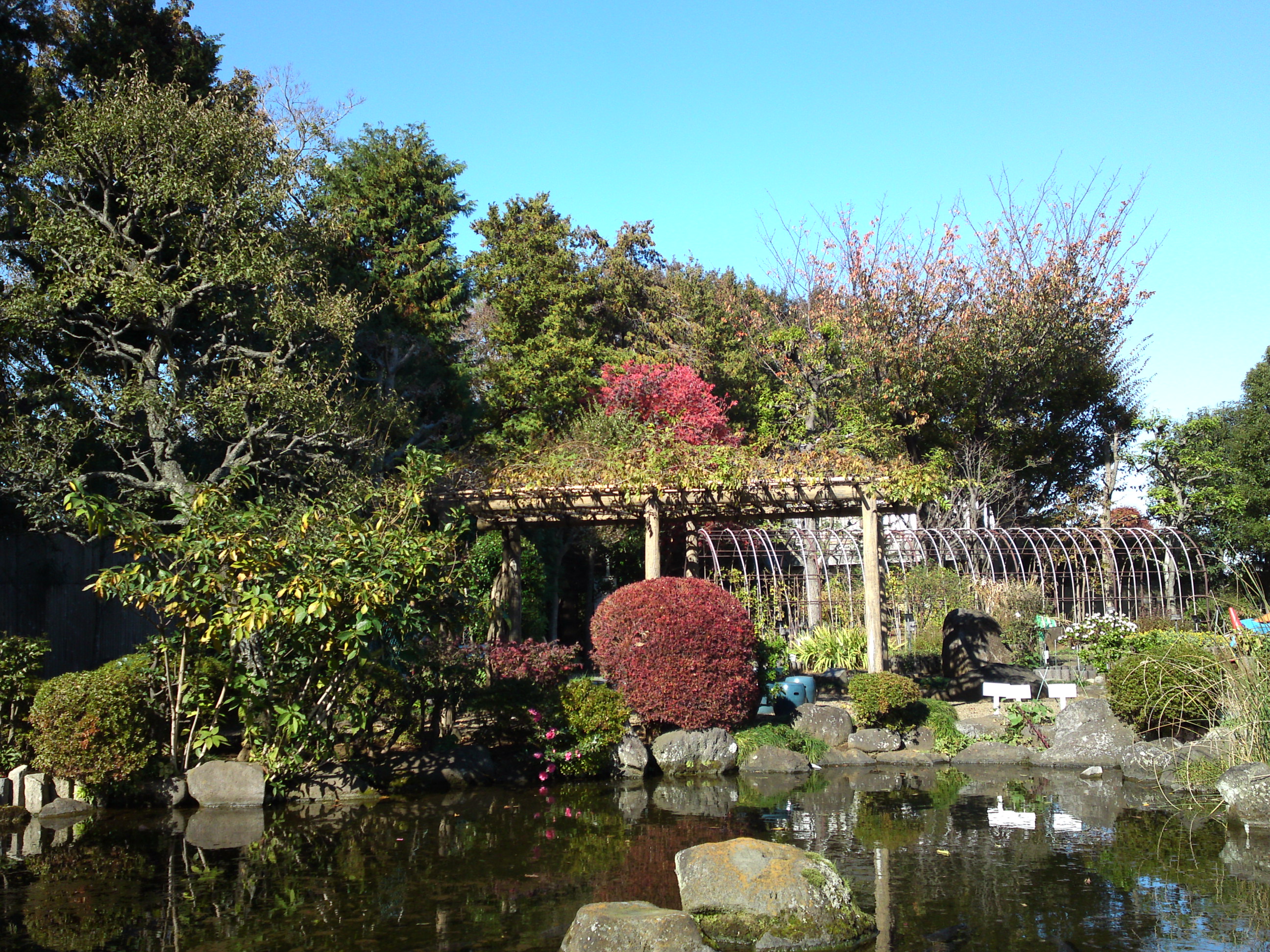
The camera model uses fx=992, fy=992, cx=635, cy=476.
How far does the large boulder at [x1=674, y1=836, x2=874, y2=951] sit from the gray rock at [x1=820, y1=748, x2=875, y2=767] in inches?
211

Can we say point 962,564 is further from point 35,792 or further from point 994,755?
point 35,792

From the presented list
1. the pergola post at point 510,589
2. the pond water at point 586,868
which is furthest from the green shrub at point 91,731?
the pergola post at point 510,589

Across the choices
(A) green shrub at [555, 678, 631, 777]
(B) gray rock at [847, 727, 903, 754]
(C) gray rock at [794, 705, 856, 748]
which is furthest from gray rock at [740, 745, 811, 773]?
(A) green shrub at [555, 678, 631, 777]

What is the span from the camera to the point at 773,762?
10.3 m

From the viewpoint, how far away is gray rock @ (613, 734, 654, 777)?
10.1m

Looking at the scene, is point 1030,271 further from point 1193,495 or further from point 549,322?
point 549,322

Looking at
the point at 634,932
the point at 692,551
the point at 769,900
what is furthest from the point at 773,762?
the point at 692,551

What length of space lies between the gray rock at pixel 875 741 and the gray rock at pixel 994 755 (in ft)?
2.14

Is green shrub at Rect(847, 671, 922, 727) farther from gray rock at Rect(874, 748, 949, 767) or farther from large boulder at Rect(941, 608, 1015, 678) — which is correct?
large boulder at Rect(941, 608, 1015, 678)

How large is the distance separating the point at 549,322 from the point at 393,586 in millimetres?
→ 11920

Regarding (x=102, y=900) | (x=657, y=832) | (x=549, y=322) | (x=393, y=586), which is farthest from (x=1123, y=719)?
→ (x=549, y=322)

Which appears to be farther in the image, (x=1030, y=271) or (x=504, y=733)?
(x=1030, y=271)

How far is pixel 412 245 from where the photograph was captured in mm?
16875

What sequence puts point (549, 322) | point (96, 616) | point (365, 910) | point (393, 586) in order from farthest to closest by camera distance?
point (549, 322)
point (96, 616)
point (393, 586)
point (365, 910)
